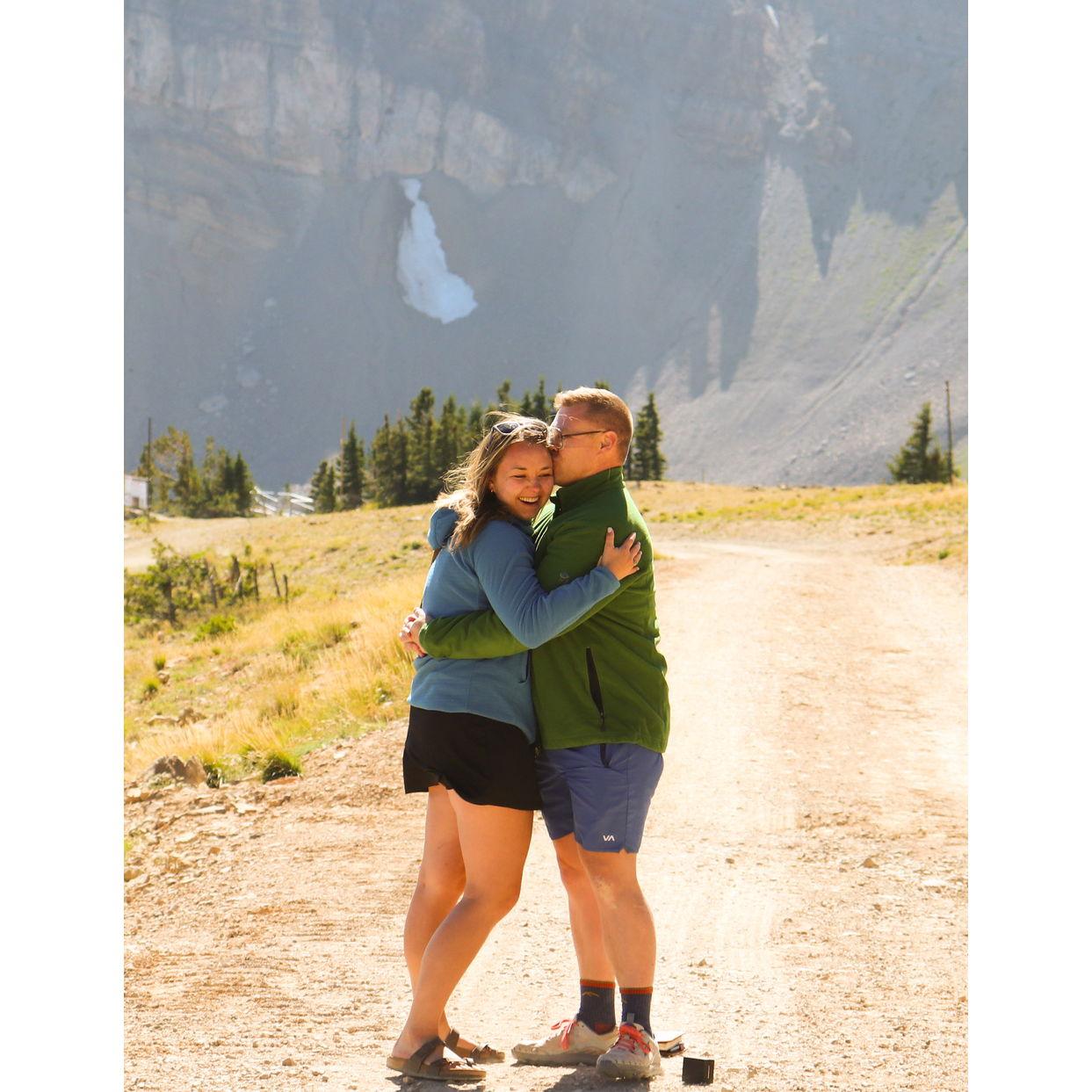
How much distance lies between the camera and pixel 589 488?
13.9 feet

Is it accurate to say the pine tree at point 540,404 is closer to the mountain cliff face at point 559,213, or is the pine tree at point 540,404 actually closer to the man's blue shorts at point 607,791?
the mountain cliff face at point 559,213

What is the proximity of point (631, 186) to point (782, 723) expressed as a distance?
111844mm

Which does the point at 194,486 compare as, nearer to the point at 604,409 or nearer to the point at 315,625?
the point at 315,625

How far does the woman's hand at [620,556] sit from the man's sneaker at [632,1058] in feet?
4.87

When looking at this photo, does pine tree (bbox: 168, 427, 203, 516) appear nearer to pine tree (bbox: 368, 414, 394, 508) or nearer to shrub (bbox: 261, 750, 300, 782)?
pine tree (bbox: 368, 414, 394, 508)

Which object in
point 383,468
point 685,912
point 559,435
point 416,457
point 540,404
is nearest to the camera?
point 559,435

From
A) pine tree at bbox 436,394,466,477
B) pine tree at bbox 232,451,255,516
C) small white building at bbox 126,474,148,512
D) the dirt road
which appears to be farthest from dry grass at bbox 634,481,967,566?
small white building at bbox 126,474,148,512

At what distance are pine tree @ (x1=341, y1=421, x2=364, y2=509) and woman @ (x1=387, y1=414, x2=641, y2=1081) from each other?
6284 cm

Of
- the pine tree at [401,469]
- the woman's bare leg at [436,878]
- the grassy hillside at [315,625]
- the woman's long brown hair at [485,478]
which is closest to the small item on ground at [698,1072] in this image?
the woman's bare leg at [436,878]

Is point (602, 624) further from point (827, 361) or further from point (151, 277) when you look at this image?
point (151, 277)

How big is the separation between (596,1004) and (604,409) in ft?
6.78

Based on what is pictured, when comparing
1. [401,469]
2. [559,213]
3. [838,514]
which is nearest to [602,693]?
[838,514]
